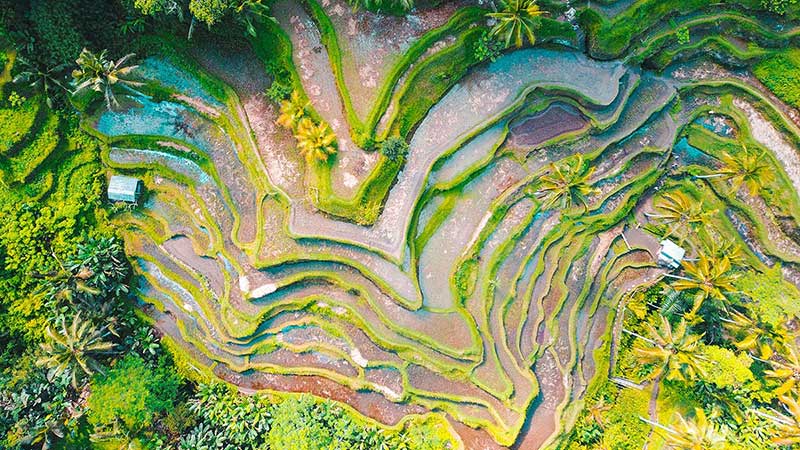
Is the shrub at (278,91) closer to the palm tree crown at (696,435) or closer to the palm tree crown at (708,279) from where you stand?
the palm tree crown at (708,279)

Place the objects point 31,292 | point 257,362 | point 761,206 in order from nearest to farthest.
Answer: point 31,292 < point 257,362 < point 761,206

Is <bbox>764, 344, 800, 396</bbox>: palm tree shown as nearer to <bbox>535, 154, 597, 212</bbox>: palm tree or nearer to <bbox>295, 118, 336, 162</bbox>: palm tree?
<bbox>535, 154, 597, 212</bbox>: palm tree

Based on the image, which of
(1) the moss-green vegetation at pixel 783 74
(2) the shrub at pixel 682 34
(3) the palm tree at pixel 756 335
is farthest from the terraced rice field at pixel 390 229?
(3) the palm tree at pixel 756 335

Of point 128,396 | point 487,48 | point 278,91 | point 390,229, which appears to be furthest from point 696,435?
point 128,396

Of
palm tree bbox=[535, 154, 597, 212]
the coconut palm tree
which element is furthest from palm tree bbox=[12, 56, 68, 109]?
palm tree bbox=[535, 154, 597, 212]

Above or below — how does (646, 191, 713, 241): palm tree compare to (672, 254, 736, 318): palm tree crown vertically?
above

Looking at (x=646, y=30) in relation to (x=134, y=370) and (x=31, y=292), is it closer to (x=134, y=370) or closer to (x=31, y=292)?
(x=134, y=370)

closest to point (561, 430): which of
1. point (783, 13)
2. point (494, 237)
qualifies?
point (494, 237)

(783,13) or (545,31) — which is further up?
(783,13)
